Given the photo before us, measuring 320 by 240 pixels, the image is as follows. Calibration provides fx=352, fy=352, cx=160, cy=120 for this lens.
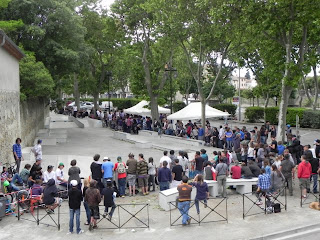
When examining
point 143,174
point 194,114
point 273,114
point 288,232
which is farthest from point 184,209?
point 273,114

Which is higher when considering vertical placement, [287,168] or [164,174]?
[287,168]

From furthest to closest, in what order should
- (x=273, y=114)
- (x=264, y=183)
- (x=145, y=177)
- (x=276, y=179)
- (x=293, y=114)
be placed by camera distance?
(x=273, y=114) < (x=293, y=114) < (x=145, y=177) < (x=276, y=179) < (x=264, y=183)

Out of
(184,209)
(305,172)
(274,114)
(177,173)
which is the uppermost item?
(274,114)

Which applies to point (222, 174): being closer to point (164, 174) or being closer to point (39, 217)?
point (164, 174)

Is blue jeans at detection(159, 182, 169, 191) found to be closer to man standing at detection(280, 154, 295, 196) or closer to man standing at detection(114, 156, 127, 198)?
man standing at detection(114, 156, 127, 198)

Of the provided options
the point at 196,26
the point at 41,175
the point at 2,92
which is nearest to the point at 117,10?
the point at 196,26

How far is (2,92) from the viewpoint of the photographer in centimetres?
1509

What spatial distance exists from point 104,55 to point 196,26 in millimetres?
23778

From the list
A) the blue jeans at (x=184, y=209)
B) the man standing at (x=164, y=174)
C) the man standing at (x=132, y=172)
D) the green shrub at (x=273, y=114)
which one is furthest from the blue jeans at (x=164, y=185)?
the green shrub at (x=273, y=114)

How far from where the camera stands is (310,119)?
1336 inches

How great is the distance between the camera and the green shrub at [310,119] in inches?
1307

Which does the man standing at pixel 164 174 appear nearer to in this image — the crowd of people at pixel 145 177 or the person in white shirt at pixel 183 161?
the crowd of people at pixel 145 177

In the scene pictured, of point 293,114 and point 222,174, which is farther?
point 293,114

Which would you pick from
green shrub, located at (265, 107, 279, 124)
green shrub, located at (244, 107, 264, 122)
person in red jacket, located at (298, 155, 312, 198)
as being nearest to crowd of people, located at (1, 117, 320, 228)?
person in red jacket, located at (298, 155, 312, 198)
